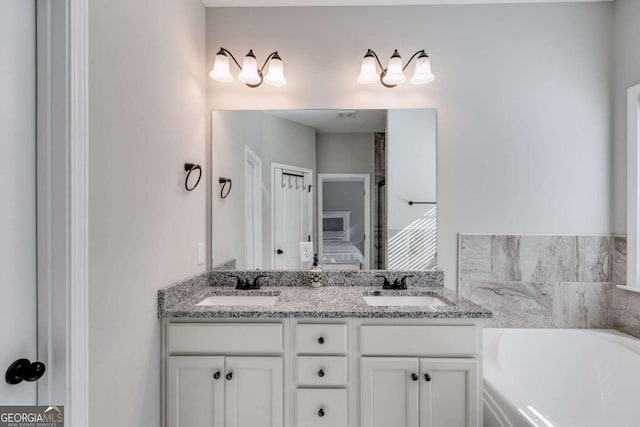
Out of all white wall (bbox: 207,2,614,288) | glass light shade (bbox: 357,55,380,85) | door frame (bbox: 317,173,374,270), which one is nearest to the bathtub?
white wall (bbox: 207,2,614,288)

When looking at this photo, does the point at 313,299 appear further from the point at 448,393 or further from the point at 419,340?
the point at 448,393

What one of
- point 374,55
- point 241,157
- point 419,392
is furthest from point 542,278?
point 241,157

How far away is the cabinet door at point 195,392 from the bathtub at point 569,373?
4.28ft

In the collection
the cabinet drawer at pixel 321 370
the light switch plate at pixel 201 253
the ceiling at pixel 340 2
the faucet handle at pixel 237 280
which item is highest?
the ceiling at pixel 340 2

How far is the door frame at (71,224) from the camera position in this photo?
1.02 metres

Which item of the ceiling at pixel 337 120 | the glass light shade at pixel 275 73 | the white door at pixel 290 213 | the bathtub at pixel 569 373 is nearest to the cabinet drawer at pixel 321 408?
the bathtub at pixel 569 373

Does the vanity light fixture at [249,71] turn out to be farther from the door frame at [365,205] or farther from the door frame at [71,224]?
the door frame at [71,224]

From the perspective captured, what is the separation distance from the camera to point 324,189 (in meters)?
2.19

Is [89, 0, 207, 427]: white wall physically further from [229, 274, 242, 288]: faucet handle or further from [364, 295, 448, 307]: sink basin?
[364, 295, 448, 307]: sink basin

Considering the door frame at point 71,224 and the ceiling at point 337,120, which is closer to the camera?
the door frame at point 71,224

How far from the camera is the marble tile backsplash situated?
2.08 meters

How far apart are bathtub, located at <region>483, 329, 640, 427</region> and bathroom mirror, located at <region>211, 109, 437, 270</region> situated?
2.22ft

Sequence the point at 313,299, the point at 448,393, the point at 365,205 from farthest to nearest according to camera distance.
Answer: the point at 365,205
the point at 313,299
the point at 448,393

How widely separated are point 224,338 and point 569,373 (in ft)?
6.42
